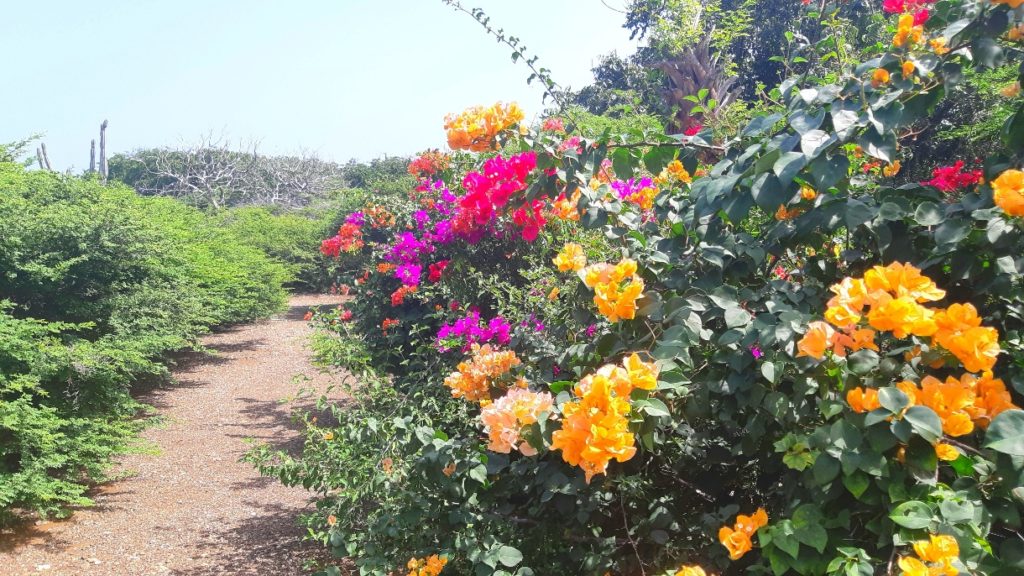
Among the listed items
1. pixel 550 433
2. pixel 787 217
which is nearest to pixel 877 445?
pixel 550 433

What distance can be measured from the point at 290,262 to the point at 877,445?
1443 cm

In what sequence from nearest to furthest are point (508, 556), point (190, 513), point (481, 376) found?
point (508, 556) → point (481, 376) → point (190, 513)

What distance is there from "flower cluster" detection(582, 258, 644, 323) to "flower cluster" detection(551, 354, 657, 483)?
6.7 inches

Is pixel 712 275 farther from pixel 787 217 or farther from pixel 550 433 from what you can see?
pixel 550 433

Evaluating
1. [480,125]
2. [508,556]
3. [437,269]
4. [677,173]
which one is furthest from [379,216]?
[508,556]

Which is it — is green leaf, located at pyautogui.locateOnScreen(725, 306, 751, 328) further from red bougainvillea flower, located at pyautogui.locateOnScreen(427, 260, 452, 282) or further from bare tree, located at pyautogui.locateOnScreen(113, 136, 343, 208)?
bare tree, located at pyautogui.locateOnScreen(113, 136, 343, 208)

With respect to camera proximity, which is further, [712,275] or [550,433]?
[712,275]

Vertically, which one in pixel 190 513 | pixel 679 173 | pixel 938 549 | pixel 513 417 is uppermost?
pixel 679 173

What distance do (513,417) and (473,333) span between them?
1.65 metres

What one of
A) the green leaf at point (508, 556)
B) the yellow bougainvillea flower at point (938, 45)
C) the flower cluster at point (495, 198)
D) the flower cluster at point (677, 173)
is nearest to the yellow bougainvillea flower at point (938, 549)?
the green leaf at point (508, 556)

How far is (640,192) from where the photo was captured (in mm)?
2213

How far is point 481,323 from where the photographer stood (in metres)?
3.11

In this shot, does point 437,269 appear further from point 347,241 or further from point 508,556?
point 508,556

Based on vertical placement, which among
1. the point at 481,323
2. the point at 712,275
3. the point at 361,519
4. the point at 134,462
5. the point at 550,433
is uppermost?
the point at 712,275
